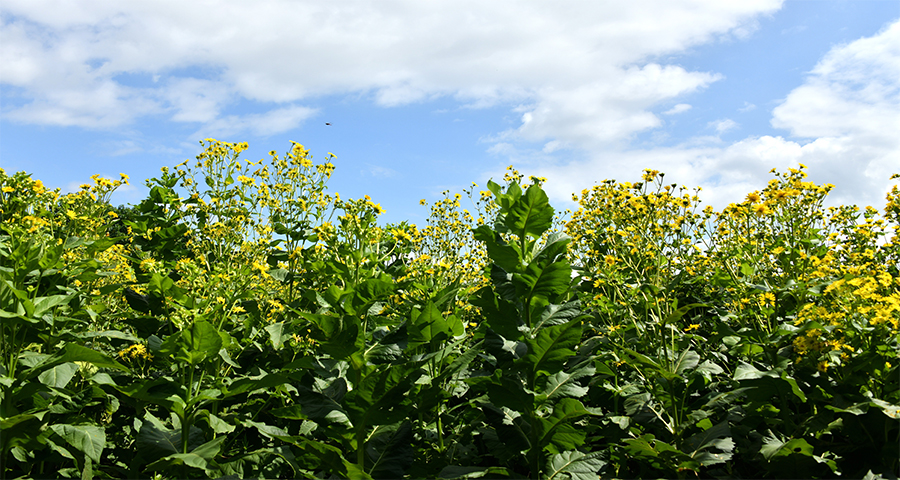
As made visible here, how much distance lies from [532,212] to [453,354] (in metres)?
1.21

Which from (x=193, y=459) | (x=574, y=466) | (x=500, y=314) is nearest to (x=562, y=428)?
(x=574, y=466)

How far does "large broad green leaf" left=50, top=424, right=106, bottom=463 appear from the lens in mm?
3242

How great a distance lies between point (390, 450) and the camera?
3178 millimetres

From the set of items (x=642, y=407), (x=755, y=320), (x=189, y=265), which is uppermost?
(x=189, y=265)

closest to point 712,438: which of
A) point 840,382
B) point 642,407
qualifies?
point 642,407

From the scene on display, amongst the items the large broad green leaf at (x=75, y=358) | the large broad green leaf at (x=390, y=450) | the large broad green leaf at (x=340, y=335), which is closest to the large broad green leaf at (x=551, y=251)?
the large broad green leaf at (x=340, y=335)

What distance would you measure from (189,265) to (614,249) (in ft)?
10.9

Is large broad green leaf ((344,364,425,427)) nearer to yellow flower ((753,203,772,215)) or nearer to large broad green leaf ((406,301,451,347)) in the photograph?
large broad green leaf ((406,301,451,347))

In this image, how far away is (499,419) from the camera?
10.7ft

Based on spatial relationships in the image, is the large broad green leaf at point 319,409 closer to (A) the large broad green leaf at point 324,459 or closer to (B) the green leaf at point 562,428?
(A) the large broad green leaf at point 324,459

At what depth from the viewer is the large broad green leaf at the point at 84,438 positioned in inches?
128

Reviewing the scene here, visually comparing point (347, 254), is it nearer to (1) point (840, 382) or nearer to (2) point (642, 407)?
(2) point (642, 407)

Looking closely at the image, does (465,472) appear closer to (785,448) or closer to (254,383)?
(254,383)

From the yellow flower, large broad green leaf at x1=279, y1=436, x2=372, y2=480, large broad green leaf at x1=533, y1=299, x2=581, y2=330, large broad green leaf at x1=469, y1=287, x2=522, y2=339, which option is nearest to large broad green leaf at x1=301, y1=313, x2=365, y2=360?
large broad green leaf at x1=279, y1=436, x2=372, y2=480
